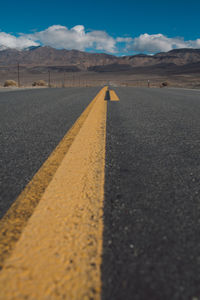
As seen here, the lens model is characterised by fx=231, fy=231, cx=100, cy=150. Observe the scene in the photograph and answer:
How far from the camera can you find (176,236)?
80cm

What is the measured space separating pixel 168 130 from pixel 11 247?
2.19 metres

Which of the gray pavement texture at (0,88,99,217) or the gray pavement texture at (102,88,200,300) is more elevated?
the gray pavement texture at (0,88,99,217)

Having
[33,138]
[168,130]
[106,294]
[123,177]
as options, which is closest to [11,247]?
[106,294]

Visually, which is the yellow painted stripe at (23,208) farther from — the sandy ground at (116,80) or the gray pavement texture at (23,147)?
the sandy ground at (116,80)

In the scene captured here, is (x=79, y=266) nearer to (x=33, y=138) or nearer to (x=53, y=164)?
(x=53, y=164)

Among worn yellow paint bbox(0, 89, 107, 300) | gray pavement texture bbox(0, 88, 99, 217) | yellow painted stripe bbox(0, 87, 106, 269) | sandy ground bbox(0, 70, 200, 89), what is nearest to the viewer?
worn yellow paint bbox(0, 89, 107, 300)

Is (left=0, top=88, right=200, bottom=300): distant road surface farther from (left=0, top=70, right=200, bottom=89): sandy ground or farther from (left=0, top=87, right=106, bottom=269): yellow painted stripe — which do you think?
(left=0, top=70, right=200, bottom=89): sandy ground

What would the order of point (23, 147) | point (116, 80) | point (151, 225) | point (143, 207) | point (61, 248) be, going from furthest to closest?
point (116, 80) → point (23, 147) → point (143, 207) → point (151, 225) → point (61, 248)

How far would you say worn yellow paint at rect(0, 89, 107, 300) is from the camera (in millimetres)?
581

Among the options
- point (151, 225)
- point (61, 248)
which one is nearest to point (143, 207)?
point (151, 225)

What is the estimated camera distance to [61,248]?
71cm

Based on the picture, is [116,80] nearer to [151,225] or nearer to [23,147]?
[23,147]

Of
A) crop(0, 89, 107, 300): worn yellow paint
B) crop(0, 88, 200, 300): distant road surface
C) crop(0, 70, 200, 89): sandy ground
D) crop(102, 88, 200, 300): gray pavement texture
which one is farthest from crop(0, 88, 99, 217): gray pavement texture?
crop(0, 70, 200, 89): sandy ground

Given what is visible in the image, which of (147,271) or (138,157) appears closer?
(147,271)
